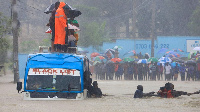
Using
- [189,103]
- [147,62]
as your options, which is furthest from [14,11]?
[189,103]

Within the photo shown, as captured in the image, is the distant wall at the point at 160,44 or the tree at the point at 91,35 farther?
the tree at the point at 91,35

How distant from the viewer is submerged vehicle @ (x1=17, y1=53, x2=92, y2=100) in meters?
17.3

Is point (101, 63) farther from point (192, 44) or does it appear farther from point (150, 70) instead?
point (192, 44)

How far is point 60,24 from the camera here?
1905cm

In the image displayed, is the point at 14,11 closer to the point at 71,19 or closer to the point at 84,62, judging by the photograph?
the point at 71,19

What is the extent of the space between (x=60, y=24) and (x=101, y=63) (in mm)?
23277

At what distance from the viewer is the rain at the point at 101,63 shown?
17328 mm

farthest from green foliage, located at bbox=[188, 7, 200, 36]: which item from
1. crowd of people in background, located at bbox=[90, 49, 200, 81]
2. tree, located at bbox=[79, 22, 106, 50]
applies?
crowd of people in background, located at bbox=[90, 49, 200, 81]

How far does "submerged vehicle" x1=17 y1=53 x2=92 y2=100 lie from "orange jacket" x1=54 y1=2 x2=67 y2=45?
150 cm

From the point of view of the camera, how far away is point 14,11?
112 feet

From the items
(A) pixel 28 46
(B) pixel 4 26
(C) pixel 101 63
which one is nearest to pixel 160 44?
(A) pixel 28 46

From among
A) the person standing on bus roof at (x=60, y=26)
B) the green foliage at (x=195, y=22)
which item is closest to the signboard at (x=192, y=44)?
the green foliage at (x=195, y=22)

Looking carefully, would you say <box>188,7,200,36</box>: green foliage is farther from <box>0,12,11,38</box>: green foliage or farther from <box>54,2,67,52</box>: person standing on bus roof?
<box>54,2,67,52</box>: person standing on bus roof

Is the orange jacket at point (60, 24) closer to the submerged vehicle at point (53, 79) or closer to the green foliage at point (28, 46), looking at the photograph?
the submerged vehicle at point (53, 79)
